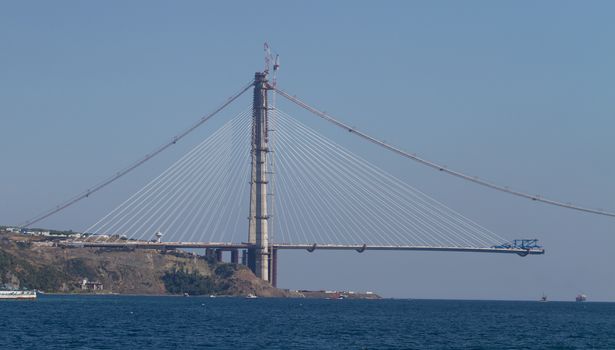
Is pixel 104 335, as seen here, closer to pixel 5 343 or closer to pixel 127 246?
pixel 5 343

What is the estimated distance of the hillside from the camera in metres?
177

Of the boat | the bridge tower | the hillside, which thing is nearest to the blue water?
the boat

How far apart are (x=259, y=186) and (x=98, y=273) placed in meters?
48.4

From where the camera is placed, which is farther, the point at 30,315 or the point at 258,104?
the point at 258,104

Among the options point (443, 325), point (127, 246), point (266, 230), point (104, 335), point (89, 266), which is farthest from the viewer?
point (89, 266)

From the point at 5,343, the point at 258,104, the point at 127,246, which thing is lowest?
the point at 5,343

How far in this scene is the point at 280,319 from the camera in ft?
342

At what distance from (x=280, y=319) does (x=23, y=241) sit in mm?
101963

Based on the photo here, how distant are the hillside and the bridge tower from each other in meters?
8.37

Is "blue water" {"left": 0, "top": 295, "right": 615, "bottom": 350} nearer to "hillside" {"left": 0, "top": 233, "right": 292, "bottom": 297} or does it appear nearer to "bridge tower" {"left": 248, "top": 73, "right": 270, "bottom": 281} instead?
"bridge tower" {"left": 248, "top": 73, "right": 270, "bottom": 281}

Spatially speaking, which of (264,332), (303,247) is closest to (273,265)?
(303,247)

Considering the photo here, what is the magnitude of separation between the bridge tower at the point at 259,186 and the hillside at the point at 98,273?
8.37 metres

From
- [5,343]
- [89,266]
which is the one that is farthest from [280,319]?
[89,266]

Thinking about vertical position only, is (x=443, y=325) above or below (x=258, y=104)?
below
